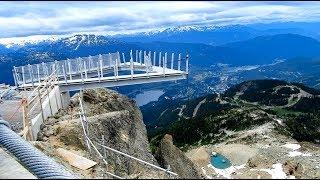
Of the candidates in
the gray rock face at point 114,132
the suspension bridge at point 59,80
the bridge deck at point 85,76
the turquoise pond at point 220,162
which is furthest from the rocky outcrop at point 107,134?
the turquoise pond at point 220,162

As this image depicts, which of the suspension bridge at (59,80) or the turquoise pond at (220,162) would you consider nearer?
the suspension bridge at (59,80)

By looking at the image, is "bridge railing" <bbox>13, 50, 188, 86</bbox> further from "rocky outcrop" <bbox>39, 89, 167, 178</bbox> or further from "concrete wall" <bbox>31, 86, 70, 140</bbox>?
"rocky outcrop" <bbox>39, 89, 167, 178</bbox>

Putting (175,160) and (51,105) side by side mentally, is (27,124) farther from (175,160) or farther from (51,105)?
(175,160)

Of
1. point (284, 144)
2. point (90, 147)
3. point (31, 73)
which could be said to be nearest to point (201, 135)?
point (284, 144)

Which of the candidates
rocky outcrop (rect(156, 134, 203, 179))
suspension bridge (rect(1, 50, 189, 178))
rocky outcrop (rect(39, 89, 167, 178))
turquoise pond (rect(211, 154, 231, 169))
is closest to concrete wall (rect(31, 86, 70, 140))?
suspension bridge (rect(1, 50, 189, 178))

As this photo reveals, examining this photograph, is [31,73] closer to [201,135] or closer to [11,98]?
[11,98]

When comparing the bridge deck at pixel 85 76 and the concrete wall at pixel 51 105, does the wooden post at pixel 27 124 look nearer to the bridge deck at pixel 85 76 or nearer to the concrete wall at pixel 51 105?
the concrete wall at pixel 51 105
